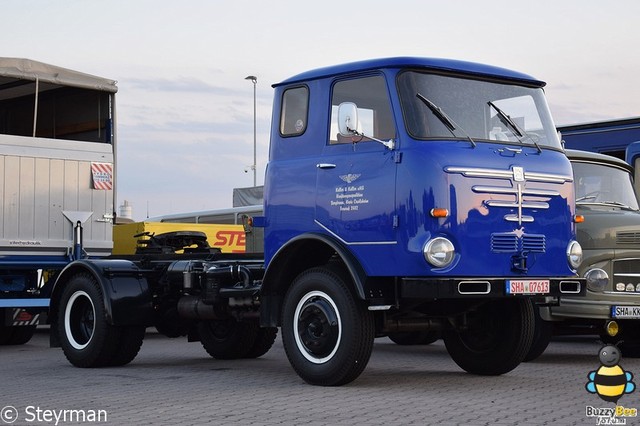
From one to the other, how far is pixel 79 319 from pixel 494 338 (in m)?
4.65

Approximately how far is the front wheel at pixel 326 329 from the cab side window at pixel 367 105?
1.27 meters

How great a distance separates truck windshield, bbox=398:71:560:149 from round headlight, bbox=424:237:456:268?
3.05ft

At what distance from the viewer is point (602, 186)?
13453 millimetres

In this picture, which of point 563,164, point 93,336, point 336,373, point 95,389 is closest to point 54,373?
point 93,336

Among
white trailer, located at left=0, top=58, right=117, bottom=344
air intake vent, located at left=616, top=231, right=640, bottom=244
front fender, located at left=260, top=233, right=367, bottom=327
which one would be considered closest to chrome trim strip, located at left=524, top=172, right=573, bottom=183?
front fender, located at left=260, top=233, right=367, bottom=327

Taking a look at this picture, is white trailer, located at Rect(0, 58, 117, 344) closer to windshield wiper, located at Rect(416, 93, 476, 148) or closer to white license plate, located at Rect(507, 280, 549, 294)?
windshield wiper, located at Rect(416, 93, 476, 148)

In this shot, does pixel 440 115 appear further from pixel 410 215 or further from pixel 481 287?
pixel 481 287

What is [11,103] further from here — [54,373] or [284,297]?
[284,297]

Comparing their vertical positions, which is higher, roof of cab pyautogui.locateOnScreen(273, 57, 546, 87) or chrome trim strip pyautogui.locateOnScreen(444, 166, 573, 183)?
roof of cab pyautogui.locateOnScreen(273, 57, 546, 87)

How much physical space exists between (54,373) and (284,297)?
2.85 metres

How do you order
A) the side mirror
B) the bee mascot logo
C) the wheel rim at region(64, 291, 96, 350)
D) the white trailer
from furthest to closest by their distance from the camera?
the white trailer < the wheel rim at region(64, 291, 96, 350) < the side mirror < the bee mascot logo

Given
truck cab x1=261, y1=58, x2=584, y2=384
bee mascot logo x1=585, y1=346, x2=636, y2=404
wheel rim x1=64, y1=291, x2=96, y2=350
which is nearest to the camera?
bee mascot logo x1=585, y1=346, x2=636, y2=404

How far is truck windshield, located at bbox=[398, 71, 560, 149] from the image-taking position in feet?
31.9

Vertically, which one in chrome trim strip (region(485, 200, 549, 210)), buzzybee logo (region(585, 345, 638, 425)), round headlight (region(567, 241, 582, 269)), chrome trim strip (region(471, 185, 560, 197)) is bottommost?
buzzybee logo (region(585, 345, 638, 425))
